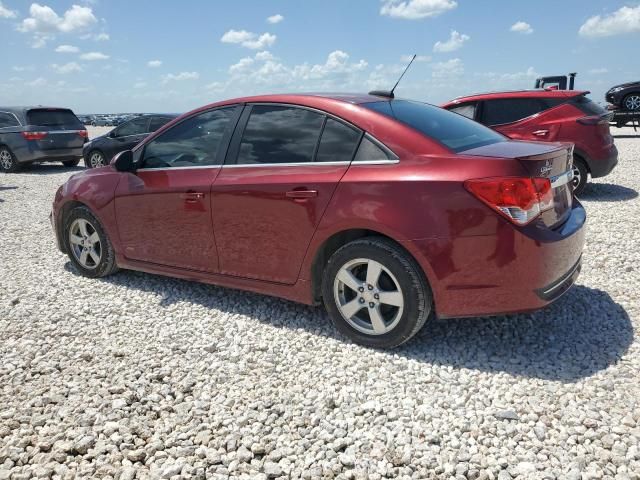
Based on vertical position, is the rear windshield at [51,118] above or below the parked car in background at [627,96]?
above

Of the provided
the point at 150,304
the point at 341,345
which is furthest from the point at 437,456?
the point at 150,304

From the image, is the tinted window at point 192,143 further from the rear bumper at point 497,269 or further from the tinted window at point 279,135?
the rear bumper at point 497,269

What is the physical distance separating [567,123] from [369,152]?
17.7ft

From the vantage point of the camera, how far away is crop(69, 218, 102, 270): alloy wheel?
4.88 m

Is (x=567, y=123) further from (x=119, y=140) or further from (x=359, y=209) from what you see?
(x=119, y=140)

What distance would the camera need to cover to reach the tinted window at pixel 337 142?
3.31 metres

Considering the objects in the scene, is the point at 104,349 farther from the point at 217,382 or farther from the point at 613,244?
the point at 613,244

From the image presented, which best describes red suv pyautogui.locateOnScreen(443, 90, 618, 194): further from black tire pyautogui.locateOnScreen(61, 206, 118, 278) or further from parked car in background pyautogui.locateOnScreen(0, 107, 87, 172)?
parked car in background pyautogui.locateOnScreen(0, 107, 87, 172)

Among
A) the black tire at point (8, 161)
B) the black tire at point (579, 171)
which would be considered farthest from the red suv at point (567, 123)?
the black tire at point (8, 161)

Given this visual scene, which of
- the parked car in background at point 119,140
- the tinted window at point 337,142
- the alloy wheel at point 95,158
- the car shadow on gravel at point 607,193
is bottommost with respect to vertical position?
the car shadow on gravel at point 607,193

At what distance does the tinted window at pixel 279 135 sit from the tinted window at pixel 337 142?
0.07m

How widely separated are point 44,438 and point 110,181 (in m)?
2.55

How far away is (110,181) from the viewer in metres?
4.59

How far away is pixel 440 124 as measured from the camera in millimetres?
3541
